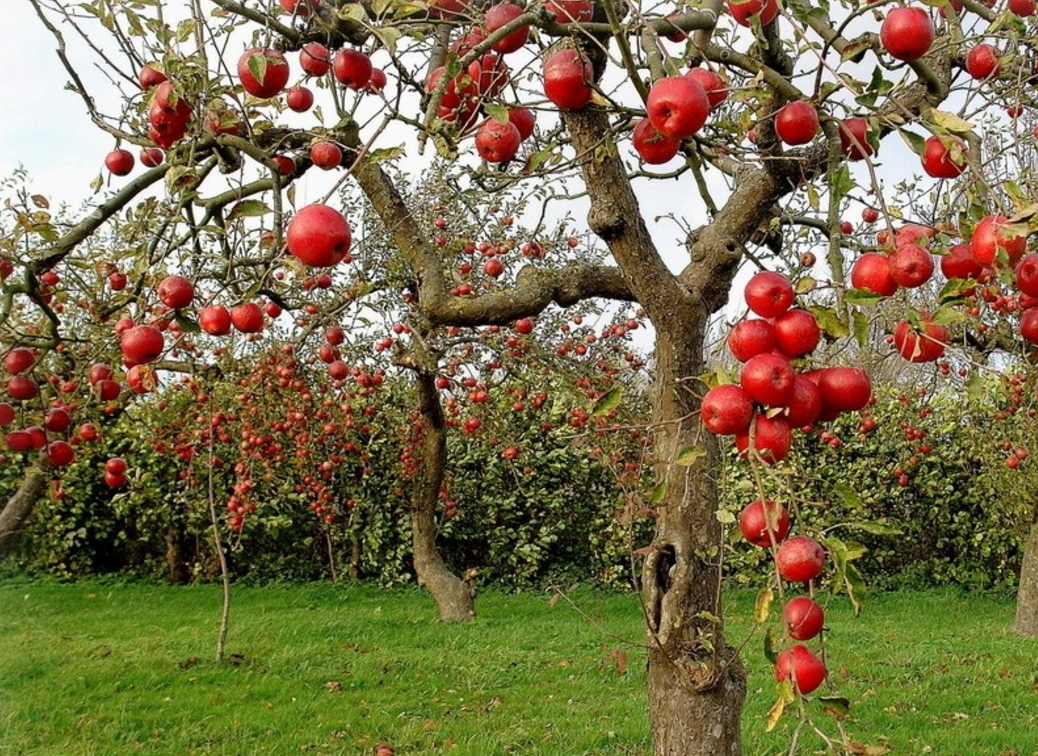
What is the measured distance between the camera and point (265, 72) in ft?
6.28

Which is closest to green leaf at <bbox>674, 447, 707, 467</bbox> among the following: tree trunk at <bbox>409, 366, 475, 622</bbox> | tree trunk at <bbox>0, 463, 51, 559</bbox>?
tree trunk at <bbox>0, 463, 51, 559</bbox>

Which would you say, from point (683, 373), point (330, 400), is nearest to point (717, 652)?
point (683, 373)

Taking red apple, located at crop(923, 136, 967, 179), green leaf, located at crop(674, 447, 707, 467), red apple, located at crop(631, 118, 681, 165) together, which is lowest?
green leaf, located at crop(674, 447, 707, 467)

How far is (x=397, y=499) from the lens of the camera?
32.8 ft


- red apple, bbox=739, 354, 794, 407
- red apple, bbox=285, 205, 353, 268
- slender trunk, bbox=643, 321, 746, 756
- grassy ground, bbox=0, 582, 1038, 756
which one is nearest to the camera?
red apple, bbox=739, 354, 794, 407

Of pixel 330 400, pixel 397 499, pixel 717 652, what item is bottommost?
pixel 717 652

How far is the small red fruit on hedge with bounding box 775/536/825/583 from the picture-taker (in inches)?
54.4

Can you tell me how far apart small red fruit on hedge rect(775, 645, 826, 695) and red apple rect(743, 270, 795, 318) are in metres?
0.55

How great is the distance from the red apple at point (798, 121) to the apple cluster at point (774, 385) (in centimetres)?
52

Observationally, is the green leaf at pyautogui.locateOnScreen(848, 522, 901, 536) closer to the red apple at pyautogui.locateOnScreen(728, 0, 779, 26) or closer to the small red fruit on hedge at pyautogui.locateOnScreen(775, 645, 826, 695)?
the small red fruit on hedge at pyautogui.locateOnScreen(775, 645, 826, 695)

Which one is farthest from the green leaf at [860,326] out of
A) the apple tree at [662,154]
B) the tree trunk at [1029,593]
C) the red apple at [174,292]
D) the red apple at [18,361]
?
the tree trunk at [1029,593]

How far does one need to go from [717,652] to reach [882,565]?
860cm

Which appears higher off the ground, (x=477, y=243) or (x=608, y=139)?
(x=477, y=243)

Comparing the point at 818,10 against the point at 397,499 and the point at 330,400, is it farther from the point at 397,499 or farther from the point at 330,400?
the point at 397,499
